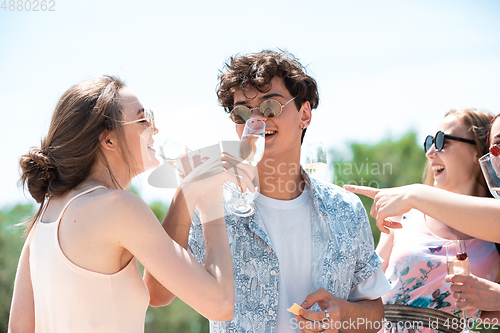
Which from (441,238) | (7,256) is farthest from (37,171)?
(7,256)

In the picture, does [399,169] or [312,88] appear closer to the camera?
[312,88]

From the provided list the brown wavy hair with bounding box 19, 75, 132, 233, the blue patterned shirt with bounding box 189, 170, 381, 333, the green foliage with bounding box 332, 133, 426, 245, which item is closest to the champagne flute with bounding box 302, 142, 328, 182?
the blue patterned shirt with bounding box 189, 170, 381, 333

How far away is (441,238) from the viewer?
3641 mm

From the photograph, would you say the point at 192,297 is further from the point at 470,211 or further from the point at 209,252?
the point at 470,211

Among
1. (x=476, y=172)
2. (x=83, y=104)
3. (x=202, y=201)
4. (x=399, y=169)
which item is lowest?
(x=399, y=169)

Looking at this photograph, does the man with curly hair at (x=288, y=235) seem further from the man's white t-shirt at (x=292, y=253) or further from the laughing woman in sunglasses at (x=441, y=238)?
the laughing woman in sunglasses at (x=441, y=238)

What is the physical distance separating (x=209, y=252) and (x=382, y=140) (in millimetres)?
37524

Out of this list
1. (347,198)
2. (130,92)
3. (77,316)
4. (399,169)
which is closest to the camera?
(77,316)

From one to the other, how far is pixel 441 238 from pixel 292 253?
1.46m

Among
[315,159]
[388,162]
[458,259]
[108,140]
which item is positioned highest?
[108,140]

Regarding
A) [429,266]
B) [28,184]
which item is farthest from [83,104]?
[429,266]

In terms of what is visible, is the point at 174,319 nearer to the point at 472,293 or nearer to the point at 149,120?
the point at 472,293

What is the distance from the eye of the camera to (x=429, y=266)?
3.52 metres
